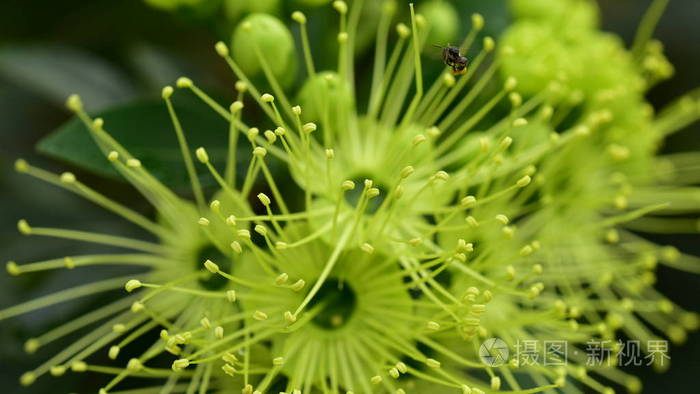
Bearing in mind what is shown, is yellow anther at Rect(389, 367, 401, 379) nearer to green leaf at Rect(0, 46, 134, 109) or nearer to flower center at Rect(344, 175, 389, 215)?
flower center at Rect(344, 175, 389, 215)

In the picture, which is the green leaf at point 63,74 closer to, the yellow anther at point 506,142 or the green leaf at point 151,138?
the green leaf at point 151,138

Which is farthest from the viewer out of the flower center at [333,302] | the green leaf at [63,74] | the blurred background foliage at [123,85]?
the green leaf at [63,74]

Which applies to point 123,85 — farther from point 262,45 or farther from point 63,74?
point 262,45

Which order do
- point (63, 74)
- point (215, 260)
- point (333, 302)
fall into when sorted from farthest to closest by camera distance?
point (63, 74) < point (215, 260) < point (333, 302)

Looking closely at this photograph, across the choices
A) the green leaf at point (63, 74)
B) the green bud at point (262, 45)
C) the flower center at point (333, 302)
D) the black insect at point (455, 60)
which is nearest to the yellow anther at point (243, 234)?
the flower center at point (333, 302)

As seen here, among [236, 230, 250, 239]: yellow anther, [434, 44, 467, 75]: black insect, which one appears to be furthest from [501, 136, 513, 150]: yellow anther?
[236, 230, 250, 239]: yellow anther

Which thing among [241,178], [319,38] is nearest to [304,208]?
[241,178]

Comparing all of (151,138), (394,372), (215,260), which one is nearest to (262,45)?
(151,138)
